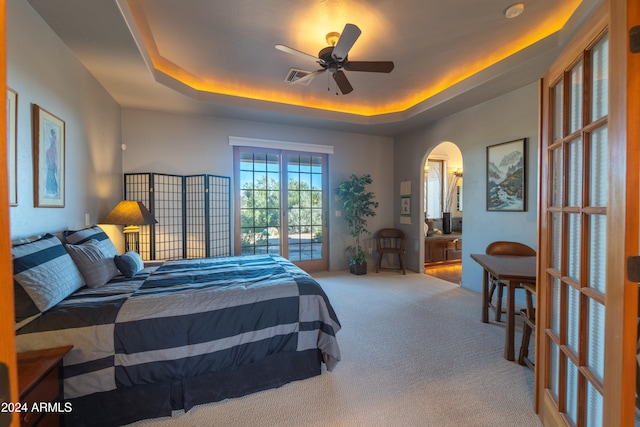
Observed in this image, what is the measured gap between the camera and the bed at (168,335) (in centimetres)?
146

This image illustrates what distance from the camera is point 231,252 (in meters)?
4.40

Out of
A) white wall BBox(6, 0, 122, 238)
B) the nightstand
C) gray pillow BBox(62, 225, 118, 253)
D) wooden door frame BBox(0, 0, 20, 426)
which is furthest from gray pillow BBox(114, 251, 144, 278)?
wooden door frame BBox(0, 0, 20, 426)

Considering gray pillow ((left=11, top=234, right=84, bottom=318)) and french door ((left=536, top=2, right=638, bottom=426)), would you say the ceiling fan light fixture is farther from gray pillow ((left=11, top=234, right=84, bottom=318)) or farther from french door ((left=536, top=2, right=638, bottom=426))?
gray pillow ((left=11, top=234, right=84, bottom=318))

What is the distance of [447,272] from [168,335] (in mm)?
4970

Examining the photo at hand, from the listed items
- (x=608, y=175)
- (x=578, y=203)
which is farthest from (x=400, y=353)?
(x=608, y=175)

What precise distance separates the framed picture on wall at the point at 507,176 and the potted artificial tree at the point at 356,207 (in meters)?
1.91

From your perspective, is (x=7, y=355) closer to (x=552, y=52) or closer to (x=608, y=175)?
(x=608, y=175)

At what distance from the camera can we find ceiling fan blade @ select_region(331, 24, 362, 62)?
197cm

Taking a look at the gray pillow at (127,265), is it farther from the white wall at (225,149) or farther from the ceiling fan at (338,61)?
the ceiling fan at (338,61)

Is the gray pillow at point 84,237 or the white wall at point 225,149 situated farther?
the white wall at point 225,149

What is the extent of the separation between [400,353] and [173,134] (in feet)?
13.6

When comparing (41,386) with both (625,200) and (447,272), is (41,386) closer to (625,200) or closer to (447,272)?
(625,200)

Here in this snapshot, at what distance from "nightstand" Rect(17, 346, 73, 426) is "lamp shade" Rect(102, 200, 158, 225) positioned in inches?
68.7

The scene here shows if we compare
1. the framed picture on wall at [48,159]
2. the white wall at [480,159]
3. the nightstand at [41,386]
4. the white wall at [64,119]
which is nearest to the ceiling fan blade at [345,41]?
the white wall at [64,119]
